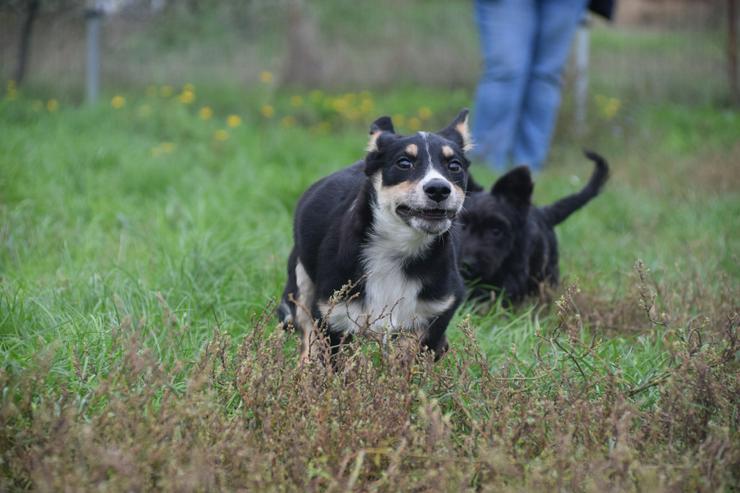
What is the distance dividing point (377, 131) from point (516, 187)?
1.26m

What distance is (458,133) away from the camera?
3652mm

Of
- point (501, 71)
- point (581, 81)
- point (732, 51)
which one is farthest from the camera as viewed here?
point (732, 51)

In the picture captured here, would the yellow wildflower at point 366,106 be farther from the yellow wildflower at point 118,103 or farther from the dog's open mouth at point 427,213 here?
the dog's open mouth at point 427,213

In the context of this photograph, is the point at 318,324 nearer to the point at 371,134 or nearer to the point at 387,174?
the point at 387,174

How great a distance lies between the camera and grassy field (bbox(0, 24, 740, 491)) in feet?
7.66

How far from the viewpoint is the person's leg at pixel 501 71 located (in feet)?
21.6

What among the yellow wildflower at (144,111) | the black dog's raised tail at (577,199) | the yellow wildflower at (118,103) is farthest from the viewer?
the yellow wildflower at (118,103)

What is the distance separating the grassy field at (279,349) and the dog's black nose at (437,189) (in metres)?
0.48

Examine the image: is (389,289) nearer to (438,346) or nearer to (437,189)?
(438,346)

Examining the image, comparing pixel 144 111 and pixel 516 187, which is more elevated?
pixel 516 187

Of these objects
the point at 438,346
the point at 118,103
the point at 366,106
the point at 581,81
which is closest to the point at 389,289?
the point at 438,346

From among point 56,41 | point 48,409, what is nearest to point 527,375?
point 48,409

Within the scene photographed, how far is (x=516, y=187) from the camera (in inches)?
177

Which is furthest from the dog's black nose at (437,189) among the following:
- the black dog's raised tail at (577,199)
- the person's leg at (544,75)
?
the person's leg at (544,75)
